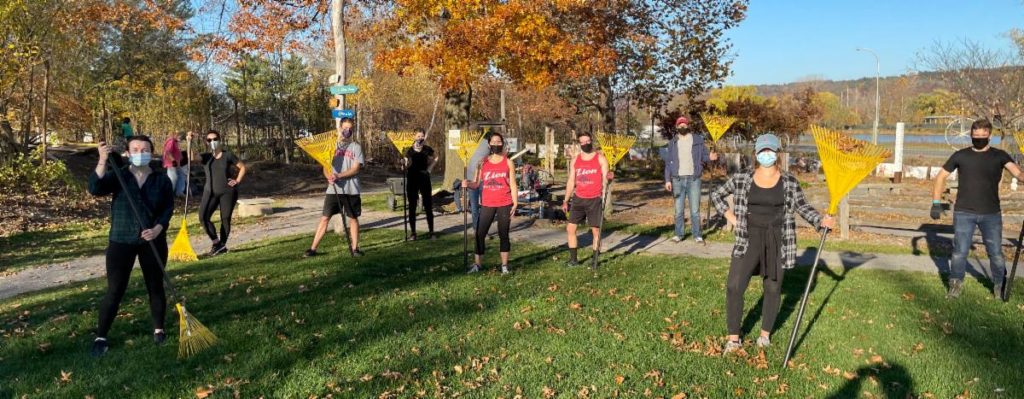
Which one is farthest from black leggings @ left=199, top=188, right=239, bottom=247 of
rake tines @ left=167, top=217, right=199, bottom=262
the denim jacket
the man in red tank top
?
the denim jacket

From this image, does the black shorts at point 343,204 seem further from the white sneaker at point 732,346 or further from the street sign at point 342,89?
the white sneaker at point 732,346

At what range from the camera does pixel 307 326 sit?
5.63 meters

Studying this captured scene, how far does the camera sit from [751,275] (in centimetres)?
513

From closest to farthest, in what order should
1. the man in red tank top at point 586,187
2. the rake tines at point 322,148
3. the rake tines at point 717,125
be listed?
the man in red tank top at point 586,187
the rake tines at point 322,148
the rake tines at point 717,125

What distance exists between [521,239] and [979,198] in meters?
6.18

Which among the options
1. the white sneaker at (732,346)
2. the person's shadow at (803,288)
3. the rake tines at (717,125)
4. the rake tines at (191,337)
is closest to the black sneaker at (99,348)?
the rake tines at (191,337)

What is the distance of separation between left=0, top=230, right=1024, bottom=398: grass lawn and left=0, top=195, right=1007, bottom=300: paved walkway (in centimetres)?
87

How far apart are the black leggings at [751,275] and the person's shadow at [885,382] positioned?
73 centimetres

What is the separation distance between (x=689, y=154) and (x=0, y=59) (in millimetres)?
14261

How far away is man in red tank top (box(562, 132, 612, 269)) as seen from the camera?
834 cm

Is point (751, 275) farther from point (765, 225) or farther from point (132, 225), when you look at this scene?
point (132, 225)

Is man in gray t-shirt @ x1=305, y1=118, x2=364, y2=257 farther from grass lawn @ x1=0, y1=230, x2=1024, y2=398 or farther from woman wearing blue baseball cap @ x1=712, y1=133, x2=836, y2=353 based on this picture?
woman wearing blue baseball cap @ x1=712, y1=133, x2=836, y2=353

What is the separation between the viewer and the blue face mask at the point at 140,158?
5086 millimetres

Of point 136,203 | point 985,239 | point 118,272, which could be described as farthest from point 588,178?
point 118,272
